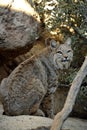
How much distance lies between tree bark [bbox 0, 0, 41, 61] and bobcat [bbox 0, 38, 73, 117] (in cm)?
57

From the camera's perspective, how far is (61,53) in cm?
689

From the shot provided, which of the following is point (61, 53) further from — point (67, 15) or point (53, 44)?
point (67, 15)

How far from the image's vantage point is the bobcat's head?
688 cm

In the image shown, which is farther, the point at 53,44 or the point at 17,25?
the point at 17,25

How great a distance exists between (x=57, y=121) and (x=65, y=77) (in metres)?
3.41

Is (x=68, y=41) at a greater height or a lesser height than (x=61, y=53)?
greater

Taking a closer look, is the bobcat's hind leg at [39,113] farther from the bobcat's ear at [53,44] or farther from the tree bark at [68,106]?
the tree bark at [68,106]

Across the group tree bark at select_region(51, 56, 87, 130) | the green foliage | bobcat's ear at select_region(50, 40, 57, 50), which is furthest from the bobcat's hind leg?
tree bark at select_region(51, 56, 87, 130)

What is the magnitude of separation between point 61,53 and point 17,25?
3.28 feet

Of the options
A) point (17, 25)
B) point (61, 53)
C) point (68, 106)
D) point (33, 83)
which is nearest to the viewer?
point (68, 106)

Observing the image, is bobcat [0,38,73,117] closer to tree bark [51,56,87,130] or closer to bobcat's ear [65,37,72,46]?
bobcat's ear [65,37,72,46]

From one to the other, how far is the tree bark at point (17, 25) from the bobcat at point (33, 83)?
57cm

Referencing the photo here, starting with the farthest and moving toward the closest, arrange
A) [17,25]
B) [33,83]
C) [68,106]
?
1. [17,25]
2. [33,83]
3. [68,106]

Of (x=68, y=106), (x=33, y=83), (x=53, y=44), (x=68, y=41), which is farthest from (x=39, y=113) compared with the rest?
(x=68, y=106)
